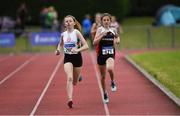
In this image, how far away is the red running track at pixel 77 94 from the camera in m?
13.0

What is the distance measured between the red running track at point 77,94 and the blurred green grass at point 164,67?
1.31ft

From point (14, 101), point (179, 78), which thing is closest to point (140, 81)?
point (179, 78)

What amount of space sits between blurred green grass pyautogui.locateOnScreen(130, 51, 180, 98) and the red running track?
400 mm

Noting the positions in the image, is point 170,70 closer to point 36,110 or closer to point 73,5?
point 36,110

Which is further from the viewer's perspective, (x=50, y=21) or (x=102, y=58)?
(x=50, y=21)

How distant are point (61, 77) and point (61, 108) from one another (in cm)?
689

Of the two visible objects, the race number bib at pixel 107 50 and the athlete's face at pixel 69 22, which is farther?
the race number bib at pixel 107 50

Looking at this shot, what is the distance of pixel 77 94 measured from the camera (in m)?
15.8

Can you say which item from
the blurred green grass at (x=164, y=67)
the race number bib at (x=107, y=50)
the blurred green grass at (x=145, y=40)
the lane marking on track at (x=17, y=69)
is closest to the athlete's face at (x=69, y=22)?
the race number bib at (x=107, y=50)

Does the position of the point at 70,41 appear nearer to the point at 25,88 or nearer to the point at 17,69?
the point at 25,88

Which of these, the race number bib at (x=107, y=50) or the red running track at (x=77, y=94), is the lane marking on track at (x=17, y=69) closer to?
the red running track at (x=77, y=94)

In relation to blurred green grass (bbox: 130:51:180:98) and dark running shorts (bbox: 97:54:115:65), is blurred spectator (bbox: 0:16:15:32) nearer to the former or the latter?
blurred green grass (bbox: 130:51:180:98)

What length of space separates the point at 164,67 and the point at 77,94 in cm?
683

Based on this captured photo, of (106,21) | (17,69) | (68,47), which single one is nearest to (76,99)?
(68,47)
